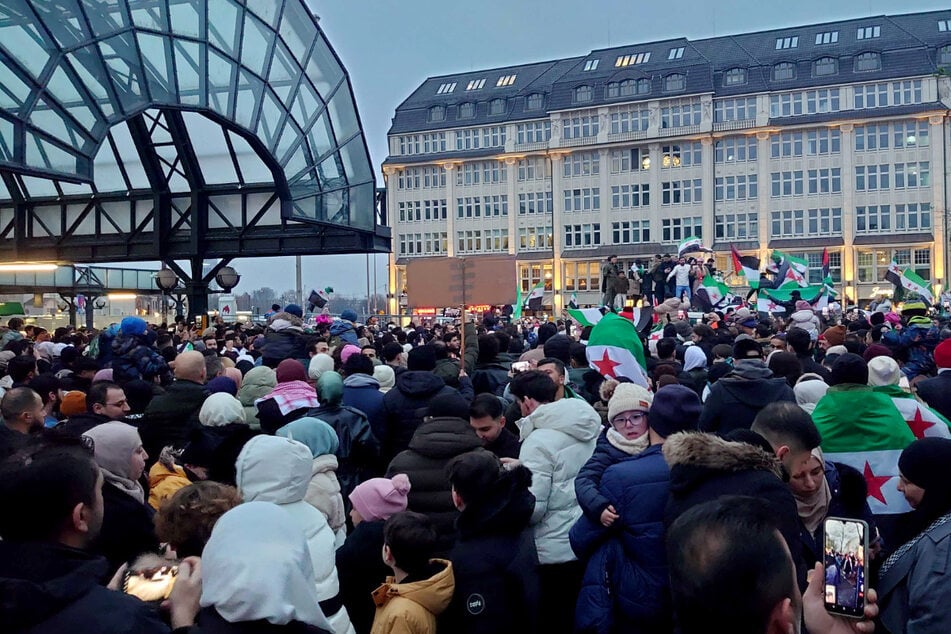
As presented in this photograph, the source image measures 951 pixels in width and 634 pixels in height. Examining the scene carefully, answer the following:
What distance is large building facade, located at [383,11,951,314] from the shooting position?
197 ft

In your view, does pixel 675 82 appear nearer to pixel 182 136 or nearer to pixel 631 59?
pixel 631 59

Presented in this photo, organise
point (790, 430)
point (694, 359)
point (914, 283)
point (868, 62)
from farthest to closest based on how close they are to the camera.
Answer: point (868, 62) < point (914, 283) < point (694, 359) < point (790, 430)

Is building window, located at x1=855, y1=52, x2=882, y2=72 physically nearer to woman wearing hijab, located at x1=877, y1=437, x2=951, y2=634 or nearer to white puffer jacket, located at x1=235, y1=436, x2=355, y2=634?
woman wearing hijab, located at x1=877, y1=437, x2=951, y2=634

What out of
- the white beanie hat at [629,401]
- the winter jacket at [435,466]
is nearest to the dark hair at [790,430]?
the white beanie hat at [629,401]

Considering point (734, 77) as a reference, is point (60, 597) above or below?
below

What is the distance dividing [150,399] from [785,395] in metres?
4.98

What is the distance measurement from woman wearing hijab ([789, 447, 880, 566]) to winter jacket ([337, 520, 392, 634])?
6.76 ft

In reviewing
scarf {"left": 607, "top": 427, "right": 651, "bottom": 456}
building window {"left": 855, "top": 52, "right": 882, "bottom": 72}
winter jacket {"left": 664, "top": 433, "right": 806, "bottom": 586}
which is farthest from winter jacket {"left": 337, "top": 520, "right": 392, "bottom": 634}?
building window {"left": 855, "top": 52, "right": 882, "bottom": 72}

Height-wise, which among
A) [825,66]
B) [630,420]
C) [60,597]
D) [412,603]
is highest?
[825,66]

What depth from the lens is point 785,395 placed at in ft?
19.4

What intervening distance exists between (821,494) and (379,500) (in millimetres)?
2206

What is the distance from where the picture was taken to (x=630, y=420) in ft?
15.4

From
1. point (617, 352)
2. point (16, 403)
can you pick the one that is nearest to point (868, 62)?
point (617, 352)

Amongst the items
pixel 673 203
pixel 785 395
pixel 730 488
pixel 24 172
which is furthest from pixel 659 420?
pixel 673 203
